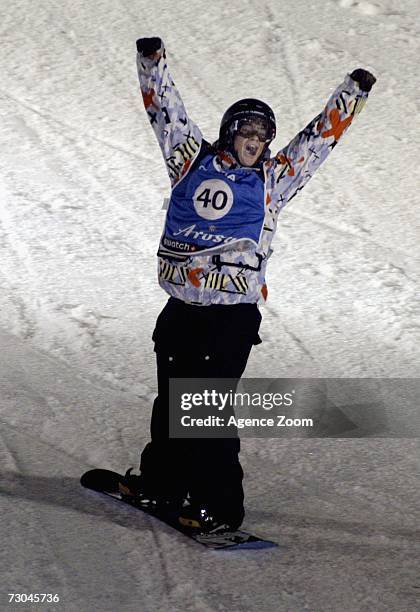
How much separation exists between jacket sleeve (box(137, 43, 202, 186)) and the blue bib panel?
0.08 metres

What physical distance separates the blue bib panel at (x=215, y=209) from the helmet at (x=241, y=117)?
86 millimetres

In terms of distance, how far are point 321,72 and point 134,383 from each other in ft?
19.2

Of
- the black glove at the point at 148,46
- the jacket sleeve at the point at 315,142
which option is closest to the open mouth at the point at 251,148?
the jacket sleeve at the point at 315,142

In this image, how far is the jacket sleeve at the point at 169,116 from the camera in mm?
4336

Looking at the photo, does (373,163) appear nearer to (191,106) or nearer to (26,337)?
(191,106)

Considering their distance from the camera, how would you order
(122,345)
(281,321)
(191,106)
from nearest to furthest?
(122,345)
(281,321)
(191,106)

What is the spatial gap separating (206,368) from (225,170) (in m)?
0.77

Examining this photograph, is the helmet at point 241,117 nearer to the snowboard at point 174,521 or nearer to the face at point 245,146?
the face at point 245,146

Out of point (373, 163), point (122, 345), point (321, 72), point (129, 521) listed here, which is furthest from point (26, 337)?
point (321, 72)

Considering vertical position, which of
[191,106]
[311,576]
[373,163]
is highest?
[191,106]

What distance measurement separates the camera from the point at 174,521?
4516mm

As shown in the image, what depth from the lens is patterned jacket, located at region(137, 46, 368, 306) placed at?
4.21 metres

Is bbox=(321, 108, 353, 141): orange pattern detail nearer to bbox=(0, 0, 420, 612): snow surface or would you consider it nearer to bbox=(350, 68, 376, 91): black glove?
bbox=(350, 68, 376, 91): black glove

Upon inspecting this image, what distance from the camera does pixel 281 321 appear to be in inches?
285
